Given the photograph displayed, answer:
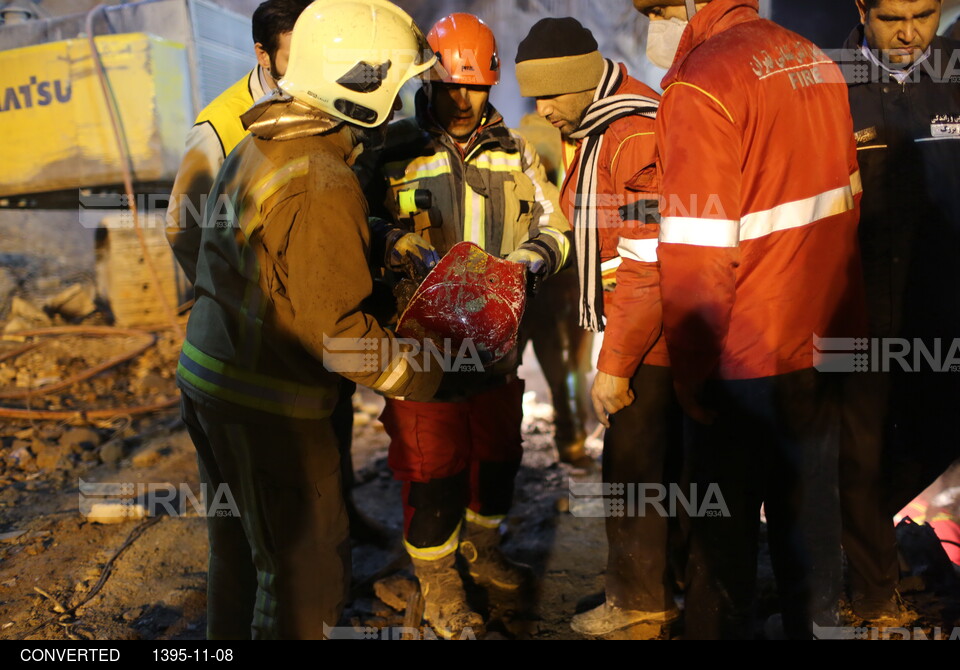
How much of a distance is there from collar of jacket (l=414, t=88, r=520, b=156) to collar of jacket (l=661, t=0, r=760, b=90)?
910mm

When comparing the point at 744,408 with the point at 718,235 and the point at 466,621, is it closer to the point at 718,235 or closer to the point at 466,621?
the point at 718,235

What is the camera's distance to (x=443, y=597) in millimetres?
3088

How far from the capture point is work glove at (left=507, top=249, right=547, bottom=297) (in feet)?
9.49

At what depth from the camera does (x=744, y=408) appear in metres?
2.23

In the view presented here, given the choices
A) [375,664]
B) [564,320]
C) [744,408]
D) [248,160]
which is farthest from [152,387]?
[744,408]

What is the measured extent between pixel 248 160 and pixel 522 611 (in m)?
2.33

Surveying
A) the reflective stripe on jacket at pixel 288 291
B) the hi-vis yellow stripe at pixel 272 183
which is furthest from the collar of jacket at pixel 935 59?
the hi-vis yellow stripe at pixel 272 183

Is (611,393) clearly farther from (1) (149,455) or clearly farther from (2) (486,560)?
(1) (149,455)

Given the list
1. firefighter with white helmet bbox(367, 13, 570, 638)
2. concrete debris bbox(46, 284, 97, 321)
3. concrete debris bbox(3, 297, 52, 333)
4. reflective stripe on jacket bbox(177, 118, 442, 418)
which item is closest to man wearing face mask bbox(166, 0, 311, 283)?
firefighter with white helmet bbox(367, 13, 570, 638)

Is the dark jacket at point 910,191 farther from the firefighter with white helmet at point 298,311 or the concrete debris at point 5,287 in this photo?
the concrete debris at point 5,287

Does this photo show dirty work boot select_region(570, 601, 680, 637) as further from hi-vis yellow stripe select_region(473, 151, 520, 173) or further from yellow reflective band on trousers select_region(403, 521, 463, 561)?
hi-vis yellow stripe select_region(473, 151, 520, 173)

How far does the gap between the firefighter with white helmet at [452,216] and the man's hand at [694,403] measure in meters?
0.90

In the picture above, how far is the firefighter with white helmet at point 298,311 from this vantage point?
2055mm

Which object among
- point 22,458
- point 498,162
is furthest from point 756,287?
point 22,458
